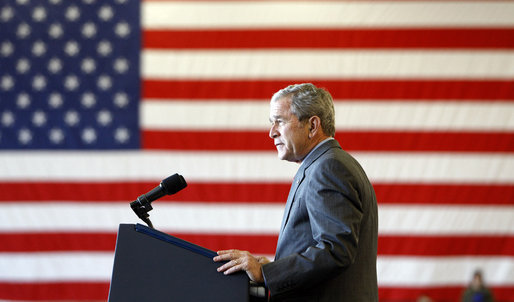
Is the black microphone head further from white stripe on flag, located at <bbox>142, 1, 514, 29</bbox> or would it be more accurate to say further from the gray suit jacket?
white stripe on flag, located at <bbox>142, 1, 514, 29</bbox>

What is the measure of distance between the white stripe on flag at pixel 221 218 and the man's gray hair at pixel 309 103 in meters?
2.68

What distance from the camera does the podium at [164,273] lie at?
48.2 inches

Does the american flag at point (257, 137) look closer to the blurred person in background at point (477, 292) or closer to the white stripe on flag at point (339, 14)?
the white stripe on flag at point (339, 14)

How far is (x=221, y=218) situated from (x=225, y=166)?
414 millimetres

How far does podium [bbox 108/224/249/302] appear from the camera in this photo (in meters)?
1.22

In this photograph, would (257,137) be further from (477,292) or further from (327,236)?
(327,236)

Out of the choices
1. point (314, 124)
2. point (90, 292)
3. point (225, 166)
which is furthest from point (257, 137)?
point (314, 124)

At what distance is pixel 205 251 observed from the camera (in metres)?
1.27

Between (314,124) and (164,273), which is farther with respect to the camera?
(314,124)

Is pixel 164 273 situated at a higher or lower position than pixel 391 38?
lower

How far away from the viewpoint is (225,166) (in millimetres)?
4180

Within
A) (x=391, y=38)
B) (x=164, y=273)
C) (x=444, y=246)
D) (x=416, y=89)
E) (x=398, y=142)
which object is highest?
(x=391, y=38)

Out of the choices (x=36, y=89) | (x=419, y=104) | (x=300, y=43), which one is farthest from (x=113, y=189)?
(x=419, y=104)

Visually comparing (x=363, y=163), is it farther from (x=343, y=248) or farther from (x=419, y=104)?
(x=343, y=248)
